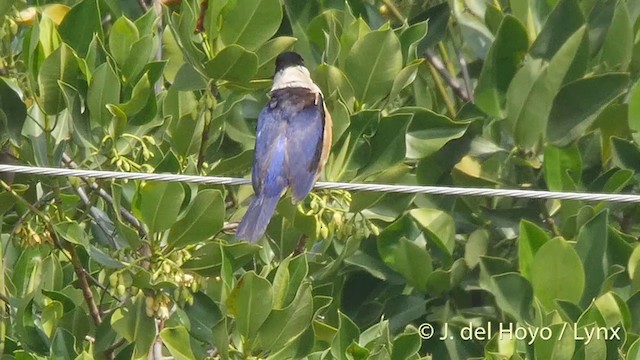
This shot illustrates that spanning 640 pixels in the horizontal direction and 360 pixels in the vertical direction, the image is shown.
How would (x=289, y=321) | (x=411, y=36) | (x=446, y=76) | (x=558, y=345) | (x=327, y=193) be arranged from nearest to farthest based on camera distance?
(x=558, y=345) → (x=289, y=321) → (x=327, y=193) → (x=411, y=36) → (x=446, y=76)

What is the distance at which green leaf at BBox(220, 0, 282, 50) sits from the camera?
476 cm

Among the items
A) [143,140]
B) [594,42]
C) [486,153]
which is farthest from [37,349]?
[594,42]

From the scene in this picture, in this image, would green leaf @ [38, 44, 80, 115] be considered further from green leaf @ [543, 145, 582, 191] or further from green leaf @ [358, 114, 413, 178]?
green leaf @ [543, 145, 582, 191]

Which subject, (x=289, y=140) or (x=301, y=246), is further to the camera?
(x=289, y=140)

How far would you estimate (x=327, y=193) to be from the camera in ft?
16.0

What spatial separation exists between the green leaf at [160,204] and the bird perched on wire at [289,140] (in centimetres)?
49

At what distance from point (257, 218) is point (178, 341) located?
70 centimetres

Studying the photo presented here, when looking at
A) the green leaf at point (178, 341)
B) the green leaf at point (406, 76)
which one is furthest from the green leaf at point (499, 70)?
the green leaf at point (178, 341)

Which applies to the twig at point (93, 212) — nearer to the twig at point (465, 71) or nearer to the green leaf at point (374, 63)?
the green leaf at point (374, 63)

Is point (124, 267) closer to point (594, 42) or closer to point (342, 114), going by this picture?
point (342, 114)

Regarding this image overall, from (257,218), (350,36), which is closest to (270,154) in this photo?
(257,218)

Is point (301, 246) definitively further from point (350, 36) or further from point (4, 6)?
point (4, 6)

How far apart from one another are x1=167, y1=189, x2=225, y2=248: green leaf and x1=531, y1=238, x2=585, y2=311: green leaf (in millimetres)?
1020

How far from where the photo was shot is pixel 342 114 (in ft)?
15.8
